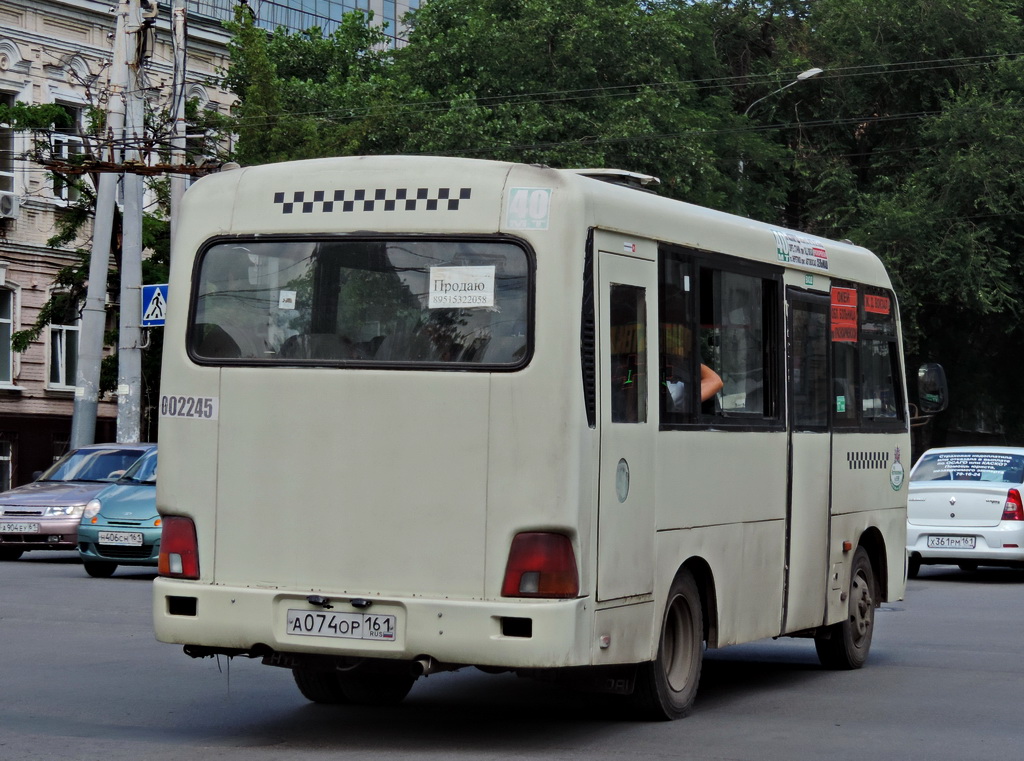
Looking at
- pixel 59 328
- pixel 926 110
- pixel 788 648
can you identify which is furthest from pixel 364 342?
pixel 926 110

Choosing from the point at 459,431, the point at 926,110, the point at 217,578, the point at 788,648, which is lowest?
the point at 788,648

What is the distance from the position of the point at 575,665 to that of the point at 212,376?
2215 mm

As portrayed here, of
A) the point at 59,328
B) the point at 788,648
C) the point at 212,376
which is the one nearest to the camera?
the point at 212,376

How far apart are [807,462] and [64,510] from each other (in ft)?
43.0

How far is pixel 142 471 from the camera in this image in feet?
71.0

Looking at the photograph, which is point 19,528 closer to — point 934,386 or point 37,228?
Answer: point 934,386

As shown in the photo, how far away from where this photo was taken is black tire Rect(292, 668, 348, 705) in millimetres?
9734

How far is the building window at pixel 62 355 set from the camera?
1496 inches

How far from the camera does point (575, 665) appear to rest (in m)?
8.00

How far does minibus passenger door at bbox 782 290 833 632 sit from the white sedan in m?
9.32

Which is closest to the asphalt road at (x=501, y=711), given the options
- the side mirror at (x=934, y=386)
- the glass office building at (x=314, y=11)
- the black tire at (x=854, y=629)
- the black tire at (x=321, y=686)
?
the black tire at (x=321, y=686)

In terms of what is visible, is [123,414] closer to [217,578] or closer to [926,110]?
[217,578]

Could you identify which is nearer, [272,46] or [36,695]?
[36,695]

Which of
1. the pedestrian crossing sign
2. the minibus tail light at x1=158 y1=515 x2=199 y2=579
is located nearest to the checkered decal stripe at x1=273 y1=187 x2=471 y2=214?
the minibus tail light at x1=158 y1=515 x2=199 y2=579
